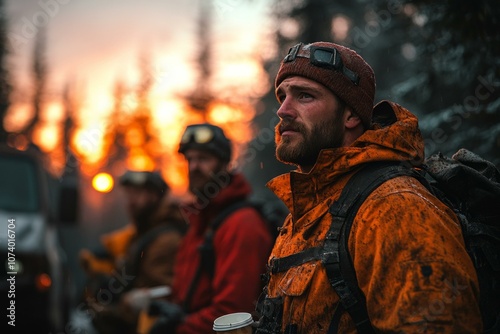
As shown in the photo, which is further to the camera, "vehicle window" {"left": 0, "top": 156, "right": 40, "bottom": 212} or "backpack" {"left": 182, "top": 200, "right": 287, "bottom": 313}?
"vehicle window" {"left": 0, "top": 156, "right": 40, "bottom": 212}

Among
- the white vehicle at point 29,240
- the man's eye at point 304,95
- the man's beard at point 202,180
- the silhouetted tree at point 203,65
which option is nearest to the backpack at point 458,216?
the man's eye at point 304,95

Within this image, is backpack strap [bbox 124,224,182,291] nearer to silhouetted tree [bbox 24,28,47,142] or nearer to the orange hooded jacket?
the orange hooded jacket

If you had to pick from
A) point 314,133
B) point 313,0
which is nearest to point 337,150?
point 314,133

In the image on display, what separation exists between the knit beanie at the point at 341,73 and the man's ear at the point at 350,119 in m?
0.03

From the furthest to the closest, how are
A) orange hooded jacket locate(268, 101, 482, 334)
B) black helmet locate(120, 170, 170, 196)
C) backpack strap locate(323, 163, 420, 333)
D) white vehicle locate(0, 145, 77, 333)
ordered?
black helmet locate(120, 170, 170, 196) → white vehicle locate(0, 145, 77, 333) → backpack strap locate(323, 163, 420, 333) → orange hooded jacket locate(268, 101, 482, 334)

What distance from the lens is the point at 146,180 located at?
271 inches

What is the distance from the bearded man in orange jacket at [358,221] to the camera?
80.0 inches

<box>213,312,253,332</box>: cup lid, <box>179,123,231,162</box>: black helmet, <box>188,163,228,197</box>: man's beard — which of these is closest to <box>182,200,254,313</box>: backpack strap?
<box>188,163,228,197</box>: man's beard

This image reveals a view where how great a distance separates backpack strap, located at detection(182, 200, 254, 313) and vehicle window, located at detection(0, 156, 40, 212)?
393 centimetres

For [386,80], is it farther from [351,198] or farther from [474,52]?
[351,198]

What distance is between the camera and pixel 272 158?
21094mm

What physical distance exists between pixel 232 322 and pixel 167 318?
2.01 metres

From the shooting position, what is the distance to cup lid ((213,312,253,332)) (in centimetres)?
267

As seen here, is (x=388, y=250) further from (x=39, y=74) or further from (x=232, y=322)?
(x=39, y=74)
